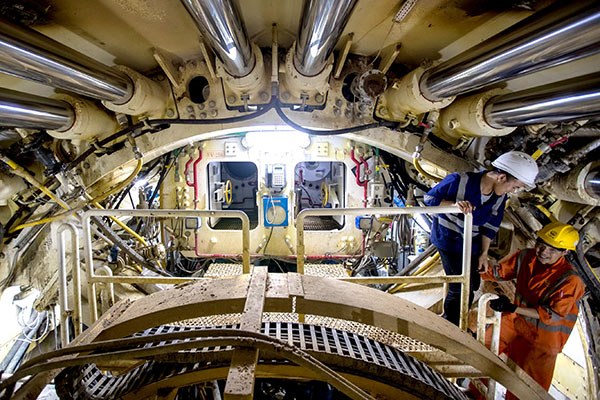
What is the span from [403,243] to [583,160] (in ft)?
8.95

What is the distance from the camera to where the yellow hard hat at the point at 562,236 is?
247 centimetres

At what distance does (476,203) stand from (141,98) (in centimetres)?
287

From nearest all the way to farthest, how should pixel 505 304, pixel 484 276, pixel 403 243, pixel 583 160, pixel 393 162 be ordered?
pixel 583 160 → pixel 505 304 → pixel 484 276 → pixel 393 162 → pixel 403 243

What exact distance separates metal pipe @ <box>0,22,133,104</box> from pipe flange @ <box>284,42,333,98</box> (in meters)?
1.22

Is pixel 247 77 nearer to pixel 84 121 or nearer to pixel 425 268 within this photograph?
pixel 84 121

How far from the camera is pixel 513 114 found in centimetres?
204

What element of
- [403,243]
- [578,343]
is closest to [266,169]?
[403,243]

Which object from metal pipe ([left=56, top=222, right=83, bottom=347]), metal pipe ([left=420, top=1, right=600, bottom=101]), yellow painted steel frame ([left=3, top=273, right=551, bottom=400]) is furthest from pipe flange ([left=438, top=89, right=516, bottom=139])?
metal pipe ([left=56, top=222, right=83, bottom=347])

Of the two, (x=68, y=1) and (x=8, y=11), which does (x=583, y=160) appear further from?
(x=8, y=11)

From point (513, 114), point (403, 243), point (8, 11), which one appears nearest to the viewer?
point (8, 11)

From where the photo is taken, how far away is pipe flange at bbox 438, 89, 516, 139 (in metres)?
2.40

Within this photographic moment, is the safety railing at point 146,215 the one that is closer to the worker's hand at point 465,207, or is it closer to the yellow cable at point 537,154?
the worker's hand at point 465,207

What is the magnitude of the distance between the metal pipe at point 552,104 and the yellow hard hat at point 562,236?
A: 3.24 ft

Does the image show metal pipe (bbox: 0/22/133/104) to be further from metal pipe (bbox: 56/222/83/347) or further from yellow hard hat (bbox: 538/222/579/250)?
yellow hard hat (bbox: 538/222/579/250)
